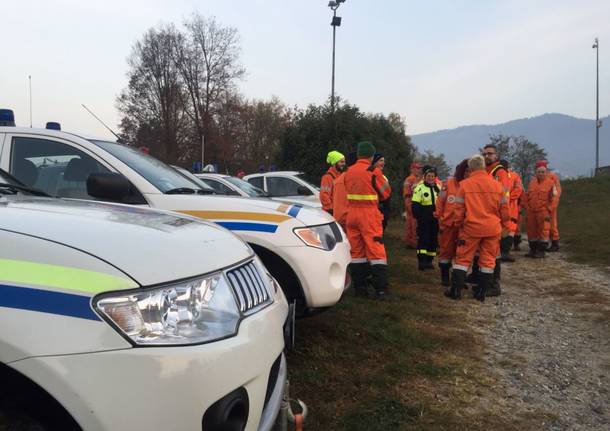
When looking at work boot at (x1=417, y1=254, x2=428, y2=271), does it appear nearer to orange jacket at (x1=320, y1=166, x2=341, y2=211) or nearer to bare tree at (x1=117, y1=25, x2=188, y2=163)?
orange jacket at (x1=320, y1=166, x2=341, y2=211)

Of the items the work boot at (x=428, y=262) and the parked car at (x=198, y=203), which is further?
the work boot at (x=428, y=262)

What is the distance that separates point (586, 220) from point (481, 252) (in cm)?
1148

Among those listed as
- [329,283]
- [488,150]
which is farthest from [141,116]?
[329,283]

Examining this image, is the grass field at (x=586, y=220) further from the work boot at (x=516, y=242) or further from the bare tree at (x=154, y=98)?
the bare tree at (x=154, y=98)

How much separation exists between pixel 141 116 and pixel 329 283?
3858 cm

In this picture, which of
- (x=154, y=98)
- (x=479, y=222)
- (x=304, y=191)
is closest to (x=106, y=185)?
(x=479, y=222)

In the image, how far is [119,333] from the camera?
1507 millimetres

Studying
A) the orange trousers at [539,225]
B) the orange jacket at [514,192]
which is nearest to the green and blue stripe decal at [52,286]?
the orange jacket at [514,192]

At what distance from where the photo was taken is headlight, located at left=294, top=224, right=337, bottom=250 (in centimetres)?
370

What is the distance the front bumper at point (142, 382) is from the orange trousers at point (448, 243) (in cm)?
586

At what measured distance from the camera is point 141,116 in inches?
1542

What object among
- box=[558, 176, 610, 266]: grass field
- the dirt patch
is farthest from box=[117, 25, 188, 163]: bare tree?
the dirt patch

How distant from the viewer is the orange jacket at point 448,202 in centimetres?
697

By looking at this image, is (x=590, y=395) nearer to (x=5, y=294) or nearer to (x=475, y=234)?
(x=475, y=234)
